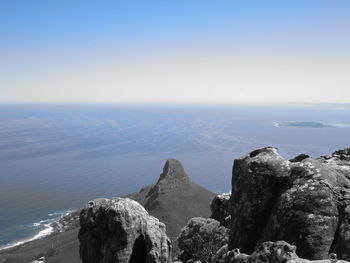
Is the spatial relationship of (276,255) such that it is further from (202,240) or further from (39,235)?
(39,235)

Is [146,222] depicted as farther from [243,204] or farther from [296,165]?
[296,165]

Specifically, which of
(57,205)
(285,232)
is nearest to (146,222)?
(285,232)

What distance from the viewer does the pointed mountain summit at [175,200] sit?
380 feet

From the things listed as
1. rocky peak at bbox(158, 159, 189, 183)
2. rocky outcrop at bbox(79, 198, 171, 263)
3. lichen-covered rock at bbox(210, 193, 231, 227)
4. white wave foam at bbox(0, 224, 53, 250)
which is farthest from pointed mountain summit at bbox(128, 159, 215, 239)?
rocky outcrop at bbox(79, 198, 171, 263)

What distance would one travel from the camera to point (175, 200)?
424ft

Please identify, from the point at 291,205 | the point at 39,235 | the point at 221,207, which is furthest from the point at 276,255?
the point at 39,235

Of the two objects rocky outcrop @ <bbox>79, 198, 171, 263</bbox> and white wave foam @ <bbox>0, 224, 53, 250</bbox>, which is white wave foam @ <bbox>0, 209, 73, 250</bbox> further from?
rocky outcrop @ <bbox>79, 198, 171, 263</bbox>

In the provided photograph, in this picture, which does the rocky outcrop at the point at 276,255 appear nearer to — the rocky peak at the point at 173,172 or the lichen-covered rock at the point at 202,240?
the lichen-covered rock at the point at 202,240

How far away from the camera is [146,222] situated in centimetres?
2139

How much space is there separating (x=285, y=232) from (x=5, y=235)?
132 meters

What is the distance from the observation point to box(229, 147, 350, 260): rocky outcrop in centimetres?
1555

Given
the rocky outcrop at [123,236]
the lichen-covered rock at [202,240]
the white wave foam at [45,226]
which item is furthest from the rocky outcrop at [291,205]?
the white wave foam at [45,226]

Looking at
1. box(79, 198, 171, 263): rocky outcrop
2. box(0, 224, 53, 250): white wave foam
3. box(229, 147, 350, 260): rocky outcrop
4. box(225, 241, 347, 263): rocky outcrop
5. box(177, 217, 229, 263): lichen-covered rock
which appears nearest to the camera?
box(225, 241, 347, 263): rocky outcrop

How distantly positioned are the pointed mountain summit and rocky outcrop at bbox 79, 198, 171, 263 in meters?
83.5
